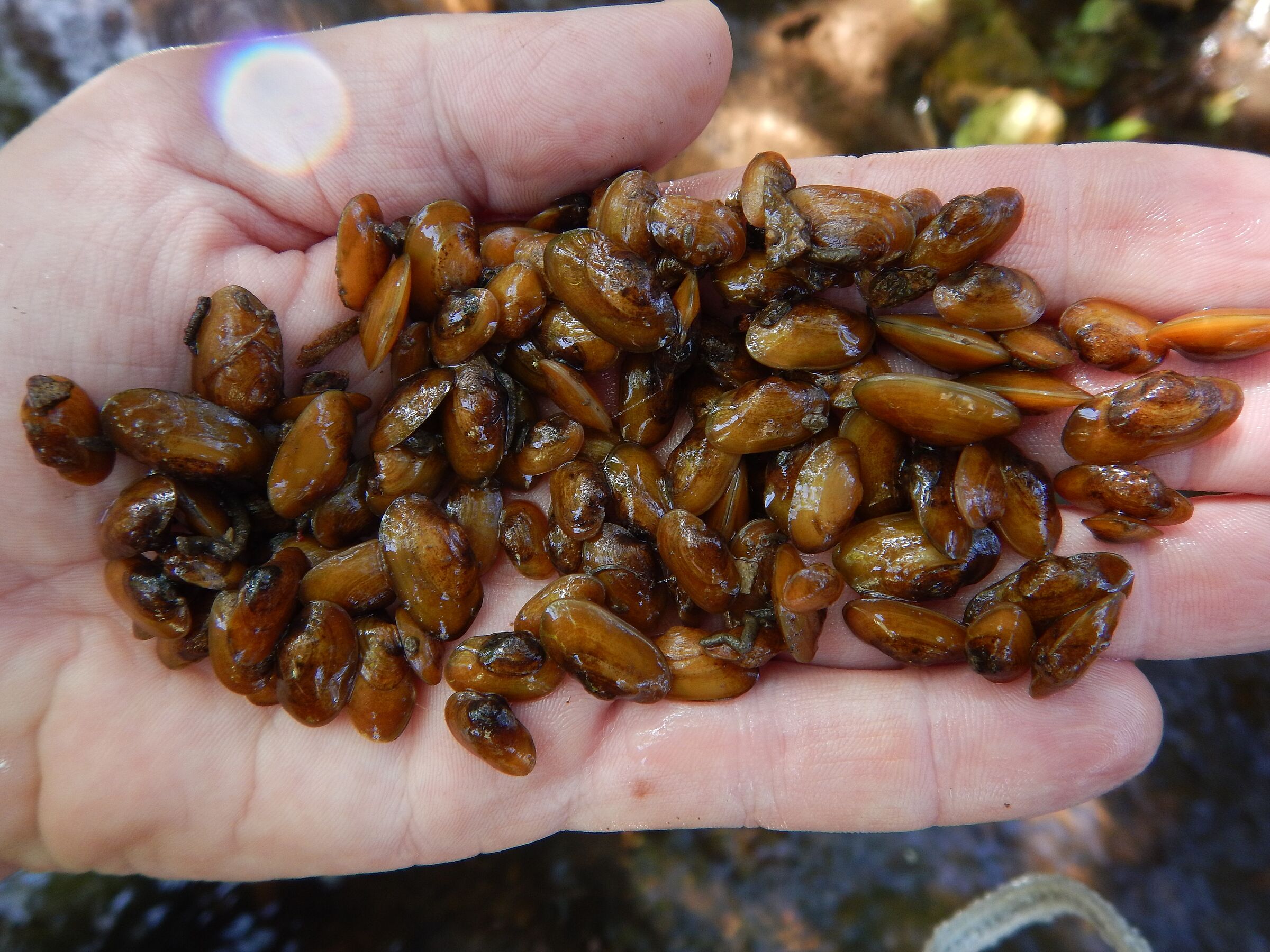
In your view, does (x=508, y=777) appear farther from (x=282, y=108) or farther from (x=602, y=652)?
(x=282, y=108)

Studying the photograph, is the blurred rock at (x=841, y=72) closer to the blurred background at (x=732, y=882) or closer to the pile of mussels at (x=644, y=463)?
the pile of mussels at (x=644, y=463)

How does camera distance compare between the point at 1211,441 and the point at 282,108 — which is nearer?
the point at 1211,441

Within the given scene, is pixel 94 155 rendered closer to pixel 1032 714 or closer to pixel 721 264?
pixel 721 264

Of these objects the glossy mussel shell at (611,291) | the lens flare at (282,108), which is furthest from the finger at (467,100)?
the glossy mussel shell at (611,291)

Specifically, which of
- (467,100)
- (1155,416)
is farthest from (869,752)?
(467,100)

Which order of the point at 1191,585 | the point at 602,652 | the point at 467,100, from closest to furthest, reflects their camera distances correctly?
1. the point at 602,652
2. the point at 1191,585
3. the point at 467,100

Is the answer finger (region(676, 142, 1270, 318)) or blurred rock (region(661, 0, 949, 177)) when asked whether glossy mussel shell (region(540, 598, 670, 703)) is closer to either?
finger (region(676, 142, 1270, 318))

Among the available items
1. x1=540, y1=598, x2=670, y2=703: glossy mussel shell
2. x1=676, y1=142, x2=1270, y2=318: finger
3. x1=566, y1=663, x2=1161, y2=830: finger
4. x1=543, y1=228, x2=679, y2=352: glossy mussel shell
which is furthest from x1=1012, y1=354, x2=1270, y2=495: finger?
x1=540, y1=598, x2=670, y2=703: glossy mussel shell
